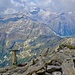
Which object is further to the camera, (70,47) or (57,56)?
(70,47)

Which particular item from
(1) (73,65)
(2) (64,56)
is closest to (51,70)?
(1) (73,65)

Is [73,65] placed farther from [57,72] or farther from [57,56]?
[57,56]

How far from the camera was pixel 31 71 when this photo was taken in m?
29.4

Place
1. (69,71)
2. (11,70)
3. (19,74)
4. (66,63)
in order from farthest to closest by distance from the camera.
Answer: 1. (11,70)
2. (19,74)
3. (66,63)
4. (69,71)

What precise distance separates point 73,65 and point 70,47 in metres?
10.3

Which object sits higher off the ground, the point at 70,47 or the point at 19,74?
the point at 70,47

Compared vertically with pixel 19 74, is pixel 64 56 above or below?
above

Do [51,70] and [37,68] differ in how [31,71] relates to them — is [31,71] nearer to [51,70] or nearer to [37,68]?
[37,68]

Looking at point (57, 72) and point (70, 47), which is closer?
point (57, 72)

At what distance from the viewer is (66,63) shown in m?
28.0

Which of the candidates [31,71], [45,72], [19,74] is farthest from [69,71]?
[19,74]

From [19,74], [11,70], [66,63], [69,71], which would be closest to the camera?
[69,71]

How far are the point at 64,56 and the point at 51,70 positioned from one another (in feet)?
15.5

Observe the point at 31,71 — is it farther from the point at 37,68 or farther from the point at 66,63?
the point at 66,63
